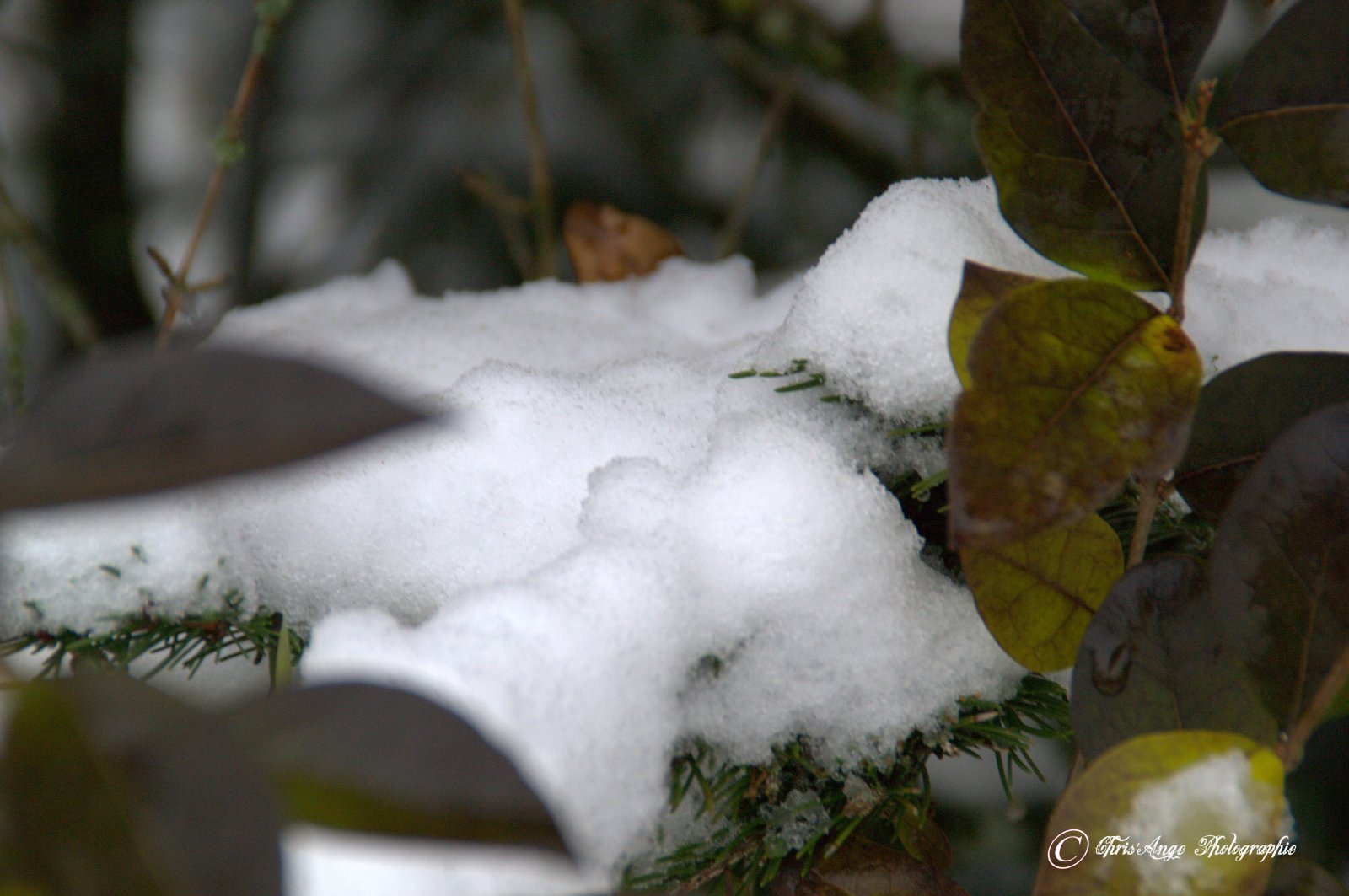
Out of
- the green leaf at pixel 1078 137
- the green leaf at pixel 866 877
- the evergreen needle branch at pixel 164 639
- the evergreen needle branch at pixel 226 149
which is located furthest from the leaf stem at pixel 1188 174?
the evergreen needle branch at pixel 226 149

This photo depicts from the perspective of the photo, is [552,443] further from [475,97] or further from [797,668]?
[475,97]

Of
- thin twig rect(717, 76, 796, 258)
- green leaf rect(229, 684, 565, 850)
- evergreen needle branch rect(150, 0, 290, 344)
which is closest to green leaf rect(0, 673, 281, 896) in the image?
green leaf rect(229, 684, 565, 850)

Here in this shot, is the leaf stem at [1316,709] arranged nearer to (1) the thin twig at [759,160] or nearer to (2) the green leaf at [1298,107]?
(2) the green leaf at [1298,107]

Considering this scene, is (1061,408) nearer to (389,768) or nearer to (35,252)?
(389,768)

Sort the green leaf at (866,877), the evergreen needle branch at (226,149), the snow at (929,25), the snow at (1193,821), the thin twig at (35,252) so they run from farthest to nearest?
the snow at (929,25)
the thin twig at (35,252)
the evergreen needle branch at (226,149)
the green leaf at (866,877)
the snow at (1193,821)

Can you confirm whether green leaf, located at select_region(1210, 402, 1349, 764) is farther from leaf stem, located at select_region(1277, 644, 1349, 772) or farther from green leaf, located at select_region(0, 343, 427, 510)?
green leaf, located at select_region(0, 343, 427, 510)
